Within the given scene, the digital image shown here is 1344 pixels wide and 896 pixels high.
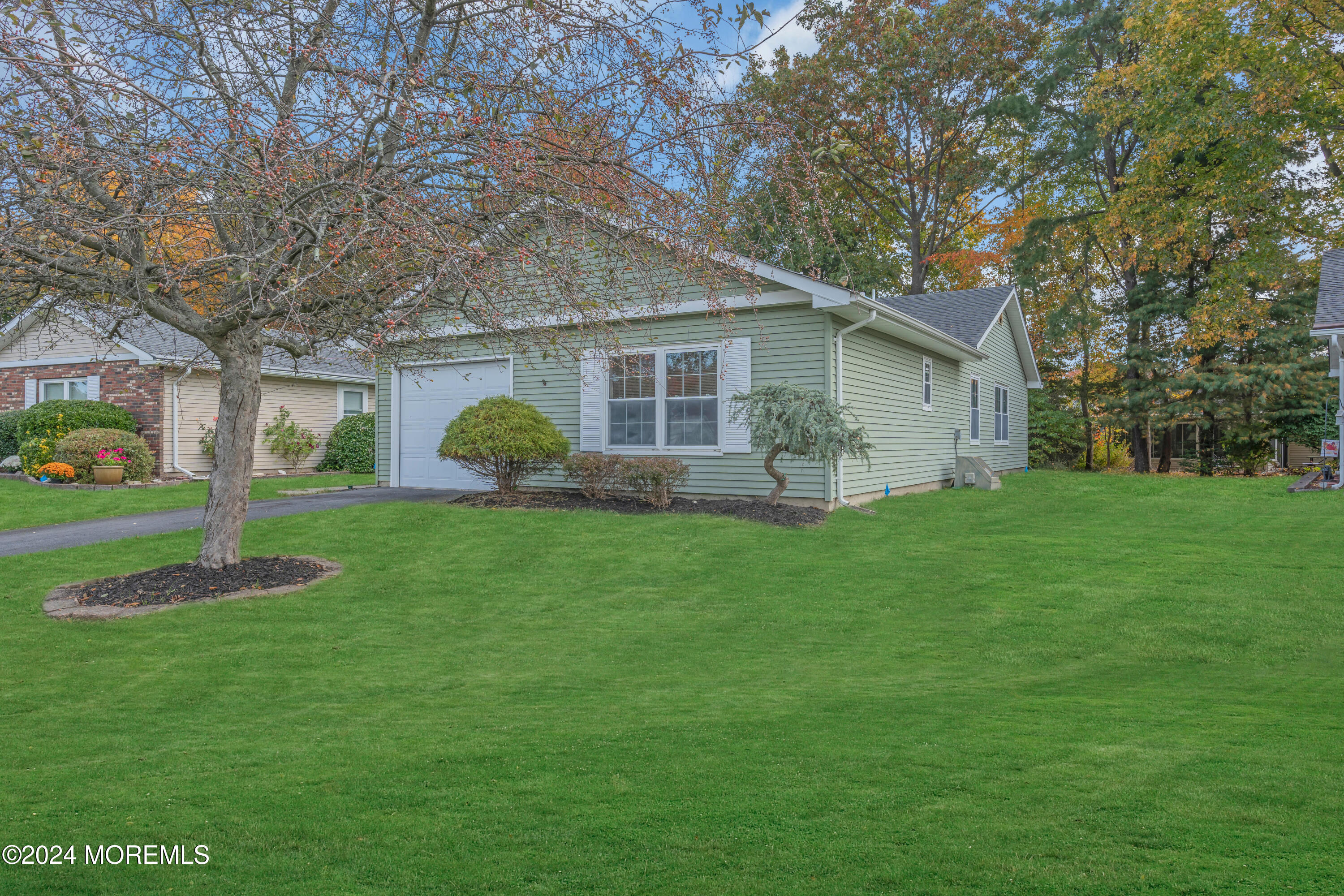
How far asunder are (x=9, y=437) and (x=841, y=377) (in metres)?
18.1

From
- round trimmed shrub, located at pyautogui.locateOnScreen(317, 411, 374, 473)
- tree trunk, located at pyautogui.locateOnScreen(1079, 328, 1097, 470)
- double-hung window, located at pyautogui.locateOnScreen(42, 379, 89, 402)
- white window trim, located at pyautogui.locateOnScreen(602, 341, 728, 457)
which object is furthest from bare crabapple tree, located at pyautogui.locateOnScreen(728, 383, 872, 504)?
tree trunk, located at pyautogui.locateOnScreen(1079, 328, 1097, 470)

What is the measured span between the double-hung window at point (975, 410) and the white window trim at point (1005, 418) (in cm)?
174

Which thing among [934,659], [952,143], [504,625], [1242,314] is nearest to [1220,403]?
[1242,314]

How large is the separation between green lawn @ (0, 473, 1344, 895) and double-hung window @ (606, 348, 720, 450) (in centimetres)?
353

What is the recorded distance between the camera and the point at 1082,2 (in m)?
24.1

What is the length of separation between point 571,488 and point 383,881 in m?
10.7

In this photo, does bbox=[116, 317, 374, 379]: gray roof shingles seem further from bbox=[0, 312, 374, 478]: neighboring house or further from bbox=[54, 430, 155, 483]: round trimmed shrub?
bbox=[54, 430, 155, 483]: round trimmed shrub

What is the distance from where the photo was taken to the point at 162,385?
17.2m

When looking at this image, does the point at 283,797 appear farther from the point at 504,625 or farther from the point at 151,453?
the point at 151,453

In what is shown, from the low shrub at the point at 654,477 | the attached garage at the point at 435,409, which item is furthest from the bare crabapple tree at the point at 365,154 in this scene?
the attached garage at the point at 435,409

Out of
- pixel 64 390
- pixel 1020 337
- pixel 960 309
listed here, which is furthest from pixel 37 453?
pixel 1020 337

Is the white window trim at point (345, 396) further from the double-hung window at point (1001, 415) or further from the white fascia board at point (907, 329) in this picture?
the double-hung window at point (1001, 415)

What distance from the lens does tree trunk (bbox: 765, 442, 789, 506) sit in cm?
1099

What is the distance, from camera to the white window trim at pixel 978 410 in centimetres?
1878
